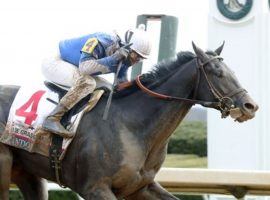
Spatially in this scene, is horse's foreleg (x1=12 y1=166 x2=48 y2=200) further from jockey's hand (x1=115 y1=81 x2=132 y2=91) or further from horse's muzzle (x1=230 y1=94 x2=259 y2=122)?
horse's muzzle (x1=230 y1=94 x2=259 y2=122)

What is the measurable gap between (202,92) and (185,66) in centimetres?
28

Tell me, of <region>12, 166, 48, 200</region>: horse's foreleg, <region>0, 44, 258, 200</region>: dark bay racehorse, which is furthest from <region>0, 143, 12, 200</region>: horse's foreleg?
<region>12, 166, 48, 200</region>: horse's foreleg

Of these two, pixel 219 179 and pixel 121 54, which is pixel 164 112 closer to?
pixel 121 54

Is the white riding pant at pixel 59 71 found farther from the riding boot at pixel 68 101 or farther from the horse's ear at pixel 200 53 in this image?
the horse's ear at pixel 200 53

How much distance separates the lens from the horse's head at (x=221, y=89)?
7.06 m

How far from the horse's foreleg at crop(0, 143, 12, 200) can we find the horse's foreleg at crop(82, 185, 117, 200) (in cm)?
80

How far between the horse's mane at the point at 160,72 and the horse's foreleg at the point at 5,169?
1.03m

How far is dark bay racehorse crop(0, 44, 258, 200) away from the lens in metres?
7.11

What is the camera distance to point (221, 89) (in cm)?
716

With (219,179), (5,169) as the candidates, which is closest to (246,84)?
(219,179)

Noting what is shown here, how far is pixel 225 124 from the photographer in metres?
15.0

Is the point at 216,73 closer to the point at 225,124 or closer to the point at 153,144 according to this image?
the point at 153,144

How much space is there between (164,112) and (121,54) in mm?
582

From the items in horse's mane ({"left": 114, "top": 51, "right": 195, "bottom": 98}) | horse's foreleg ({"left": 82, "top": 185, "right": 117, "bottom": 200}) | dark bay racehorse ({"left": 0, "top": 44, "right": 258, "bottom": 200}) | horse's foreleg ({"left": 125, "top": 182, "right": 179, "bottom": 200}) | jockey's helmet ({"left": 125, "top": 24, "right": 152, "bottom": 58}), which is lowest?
horse's foreleg ({"left": 125, "top": 182, "right": 179, "bottom": 200})
